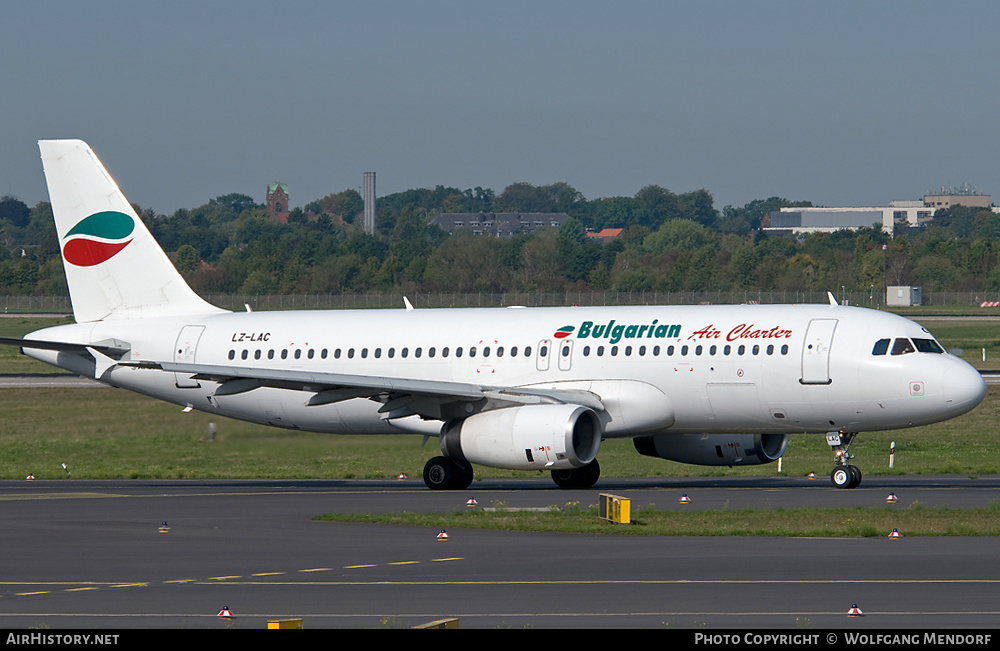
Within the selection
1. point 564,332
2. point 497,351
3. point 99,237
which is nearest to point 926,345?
point 564,332

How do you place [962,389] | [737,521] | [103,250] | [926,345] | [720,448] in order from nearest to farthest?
[737,521] < [962,389] < [926,345] < [720,448] < [103,250]

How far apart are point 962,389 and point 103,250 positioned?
75.6 ft

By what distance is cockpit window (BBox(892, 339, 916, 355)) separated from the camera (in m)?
34.3

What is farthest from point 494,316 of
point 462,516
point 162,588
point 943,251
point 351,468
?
point 943,251

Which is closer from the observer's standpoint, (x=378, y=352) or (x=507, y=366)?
(x=507, y=366)

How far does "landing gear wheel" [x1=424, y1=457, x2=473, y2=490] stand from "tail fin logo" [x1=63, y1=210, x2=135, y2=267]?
479 inches

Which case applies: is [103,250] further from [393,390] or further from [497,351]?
[497,351]

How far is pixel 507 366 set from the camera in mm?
37562

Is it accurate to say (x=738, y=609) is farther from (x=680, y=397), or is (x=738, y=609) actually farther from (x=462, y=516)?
(x=680, y=397)

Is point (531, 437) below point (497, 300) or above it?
below

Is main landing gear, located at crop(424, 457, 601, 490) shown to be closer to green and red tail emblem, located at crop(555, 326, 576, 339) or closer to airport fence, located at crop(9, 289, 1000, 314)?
green and red tail emblem, located at crop(555, 326, 576, 339)

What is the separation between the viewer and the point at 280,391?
129 feet

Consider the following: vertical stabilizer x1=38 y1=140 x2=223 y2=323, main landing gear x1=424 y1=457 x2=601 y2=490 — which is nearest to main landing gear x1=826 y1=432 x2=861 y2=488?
main landing gear x1=424 y1=457 x2=601 y2=490

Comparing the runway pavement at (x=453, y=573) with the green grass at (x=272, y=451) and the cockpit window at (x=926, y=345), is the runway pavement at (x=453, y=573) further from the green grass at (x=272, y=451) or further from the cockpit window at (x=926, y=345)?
the green grass at (x=272, y=451)
